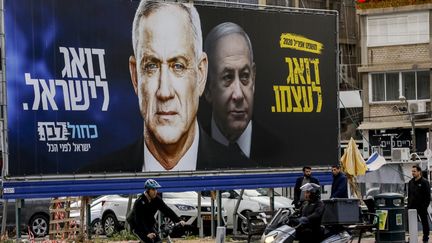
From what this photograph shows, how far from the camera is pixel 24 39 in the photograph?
2186 cm

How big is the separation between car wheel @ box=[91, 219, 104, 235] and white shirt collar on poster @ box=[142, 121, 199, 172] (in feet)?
15.1

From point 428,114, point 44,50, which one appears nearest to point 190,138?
point 44,50

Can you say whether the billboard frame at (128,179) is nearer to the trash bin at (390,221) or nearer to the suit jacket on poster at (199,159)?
the suit jacket on poster at (199,159)

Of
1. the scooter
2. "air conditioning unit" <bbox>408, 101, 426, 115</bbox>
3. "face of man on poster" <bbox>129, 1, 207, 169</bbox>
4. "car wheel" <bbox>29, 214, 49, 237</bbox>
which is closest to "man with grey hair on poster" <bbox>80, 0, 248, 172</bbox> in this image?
"face of man on poster" <bbox>129, 1, 207, 169</bbox>

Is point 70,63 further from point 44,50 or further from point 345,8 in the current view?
point 345,8

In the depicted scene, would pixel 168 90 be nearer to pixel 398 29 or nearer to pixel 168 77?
pixel 168 77

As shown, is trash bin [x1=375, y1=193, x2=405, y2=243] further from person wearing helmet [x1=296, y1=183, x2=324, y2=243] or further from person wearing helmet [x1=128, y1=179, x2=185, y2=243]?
person wearing helmet [x1=128, y1=179, x2=185, y2=243]

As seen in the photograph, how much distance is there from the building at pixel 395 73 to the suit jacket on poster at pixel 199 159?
3021cm

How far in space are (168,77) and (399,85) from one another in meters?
34.6

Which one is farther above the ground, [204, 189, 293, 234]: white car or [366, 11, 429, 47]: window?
[366, 11, 429, 47]: window

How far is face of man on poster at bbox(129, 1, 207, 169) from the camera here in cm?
2402

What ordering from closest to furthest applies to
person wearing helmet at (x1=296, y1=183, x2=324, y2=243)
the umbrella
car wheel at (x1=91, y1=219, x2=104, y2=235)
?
person wearing helmet at (x1=296, y1=183, x2=324, y2=243) → car wheel at (x1=91, y1=219, x2=104, y2=235) → the umbrella

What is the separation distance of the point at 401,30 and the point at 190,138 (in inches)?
1349

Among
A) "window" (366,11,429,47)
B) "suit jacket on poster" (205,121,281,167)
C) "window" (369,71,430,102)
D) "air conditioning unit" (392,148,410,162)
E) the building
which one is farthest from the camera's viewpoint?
"window" (369,71,430,102)
